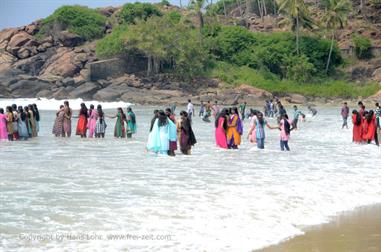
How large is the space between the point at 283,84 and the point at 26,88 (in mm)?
26426

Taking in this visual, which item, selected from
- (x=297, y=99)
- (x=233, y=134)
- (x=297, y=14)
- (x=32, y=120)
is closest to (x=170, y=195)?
(x=233, y=134)

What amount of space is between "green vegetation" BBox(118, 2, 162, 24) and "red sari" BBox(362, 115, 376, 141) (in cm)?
5923

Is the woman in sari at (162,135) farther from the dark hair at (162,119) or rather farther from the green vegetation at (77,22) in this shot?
the green vegetation at (77,22)

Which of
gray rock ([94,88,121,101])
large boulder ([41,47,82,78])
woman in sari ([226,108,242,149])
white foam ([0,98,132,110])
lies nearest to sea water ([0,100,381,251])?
woman in sari ([226,108,242,149])

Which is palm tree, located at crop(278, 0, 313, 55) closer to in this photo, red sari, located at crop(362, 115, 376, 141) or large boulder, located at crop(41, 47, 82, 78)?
large boulder, located at crop(41, 47, 82, 78)

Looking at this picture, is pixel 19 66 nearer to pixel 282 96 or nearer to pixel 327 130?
pixel 282 96

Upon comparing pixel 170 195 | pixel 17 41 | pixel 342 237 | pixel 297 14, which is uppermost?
pixel 297 14

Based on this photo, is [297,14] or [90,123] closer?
[90,123]

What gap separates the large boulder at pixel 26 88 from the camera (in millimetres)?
64688

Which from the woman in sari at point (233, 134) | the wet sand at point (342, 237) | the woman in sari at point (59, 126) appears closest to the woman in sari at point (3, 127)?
the woman in sari at point (59, 126)

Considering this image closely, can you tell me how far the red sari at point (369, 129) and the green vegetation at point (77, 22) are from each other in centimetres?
5714

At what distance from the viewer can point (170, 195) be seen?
10773 mm

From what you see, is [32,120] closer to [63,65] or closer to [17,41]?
[63,65]

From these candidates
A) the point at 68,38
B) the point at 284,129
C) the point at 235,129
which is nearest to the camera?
the point at 284,129
